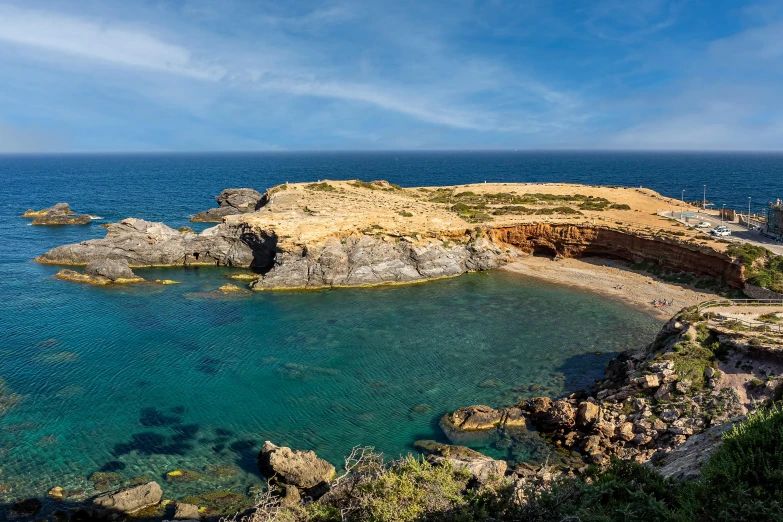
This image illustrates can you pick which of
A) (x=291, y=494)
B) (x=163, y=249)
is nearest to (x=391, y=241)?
(x=163, y=249)

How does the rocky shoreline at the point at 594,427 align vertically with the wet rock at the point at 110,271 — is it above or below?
below

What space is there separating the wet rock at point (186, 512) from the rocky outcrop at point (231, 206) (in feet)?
256

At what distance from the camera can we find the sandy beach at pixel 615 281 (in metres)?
47.0

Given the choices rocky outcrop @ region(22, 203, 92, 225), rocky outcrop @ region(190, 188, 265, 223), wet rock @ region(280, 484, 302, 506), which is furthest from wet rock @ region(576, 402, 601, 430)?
rocky outcrop @ region(22, 203, 92, 225)

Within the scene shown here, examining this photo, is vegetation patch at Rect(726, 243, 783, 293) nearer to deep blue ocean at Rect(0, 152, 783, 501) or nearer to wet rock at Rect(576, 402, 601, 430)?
deep blue ocean at Rect(0, 152, 783, 501)

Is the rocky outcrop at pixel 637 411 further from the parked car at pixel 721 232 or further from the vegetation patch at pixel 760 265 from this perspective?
the parked car at pixel 721 232

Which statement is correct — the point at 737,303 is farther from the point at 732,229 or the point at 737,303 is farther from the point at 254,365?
Result: the point at 254,365

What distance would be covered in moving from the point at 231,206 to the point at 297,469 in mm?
82579

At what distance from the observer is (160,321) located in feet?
146

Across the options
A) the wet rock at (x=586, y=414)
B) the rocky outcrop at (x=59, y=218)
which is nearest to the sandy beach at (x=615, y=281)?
the wet rock at (x=586, y=414)

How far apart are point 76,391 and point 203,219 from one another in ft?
218

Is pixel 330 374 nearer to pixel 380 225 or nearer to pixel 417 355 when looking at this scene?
pixel 417 355

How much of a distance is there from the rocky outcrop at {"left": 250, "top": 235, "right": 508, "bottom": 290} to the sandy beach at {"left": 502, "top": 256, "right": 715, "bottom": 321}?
270 inches

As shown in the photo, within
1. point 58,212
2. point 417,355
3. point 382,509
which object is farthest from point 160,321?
point 58,212
